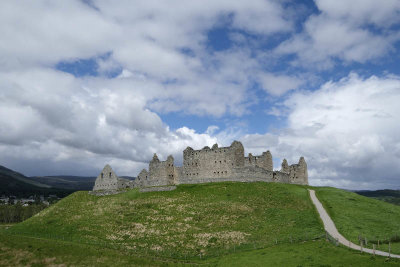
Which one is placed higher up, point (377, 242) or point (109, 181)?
point (109, 181)

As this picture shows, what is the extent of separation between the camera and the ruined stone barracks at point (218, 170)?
3450 inches

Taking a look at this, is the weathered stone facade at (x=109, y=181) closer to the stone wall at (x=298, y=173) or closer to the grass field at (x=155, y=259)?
the grass field at (x=155, y=259)

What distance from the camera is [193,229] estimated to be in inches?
2233

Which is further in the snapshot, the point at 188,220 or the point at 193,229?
the point at 188,220

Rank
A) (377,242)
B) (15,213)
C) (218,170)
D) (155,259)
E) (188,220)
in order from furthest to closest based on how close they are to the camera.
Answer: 1. (15,213)
2. (218,170)
3. (188,220)
4. (155,259)
5. (377,242)

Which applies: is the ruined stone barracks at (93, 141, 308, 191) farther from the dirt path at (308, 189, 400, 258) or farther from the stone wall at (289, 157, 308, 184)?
the dirt path at (308, 189, 400, 258)

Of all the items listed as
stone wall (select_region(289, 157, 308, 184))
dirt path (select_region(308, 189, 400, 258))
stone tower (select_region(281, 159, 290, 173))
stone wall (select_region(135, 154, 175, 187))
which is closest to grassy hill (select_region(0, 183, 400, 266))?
Answer: dirt path (select_region(308, 189, 400, 258))

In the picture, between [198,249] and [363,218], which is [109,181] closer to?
[198,249]

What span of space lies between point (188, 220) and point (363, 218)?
1292 inches

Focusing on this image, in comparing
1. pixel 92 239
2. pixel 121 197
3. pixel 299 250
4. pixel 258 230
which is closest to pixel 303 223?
pixel 258 230

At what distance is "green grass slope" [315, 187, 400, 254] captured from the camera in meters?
44.8

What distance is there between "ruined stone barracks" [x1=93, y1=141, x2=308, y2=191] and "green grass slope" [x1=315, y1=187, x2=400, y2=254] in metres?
17.8

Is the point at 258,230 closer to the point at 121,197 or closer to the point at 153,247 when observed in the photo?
the point at 153,247

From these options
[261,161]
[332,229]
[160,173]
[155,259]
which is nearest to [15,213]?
[160,173]
